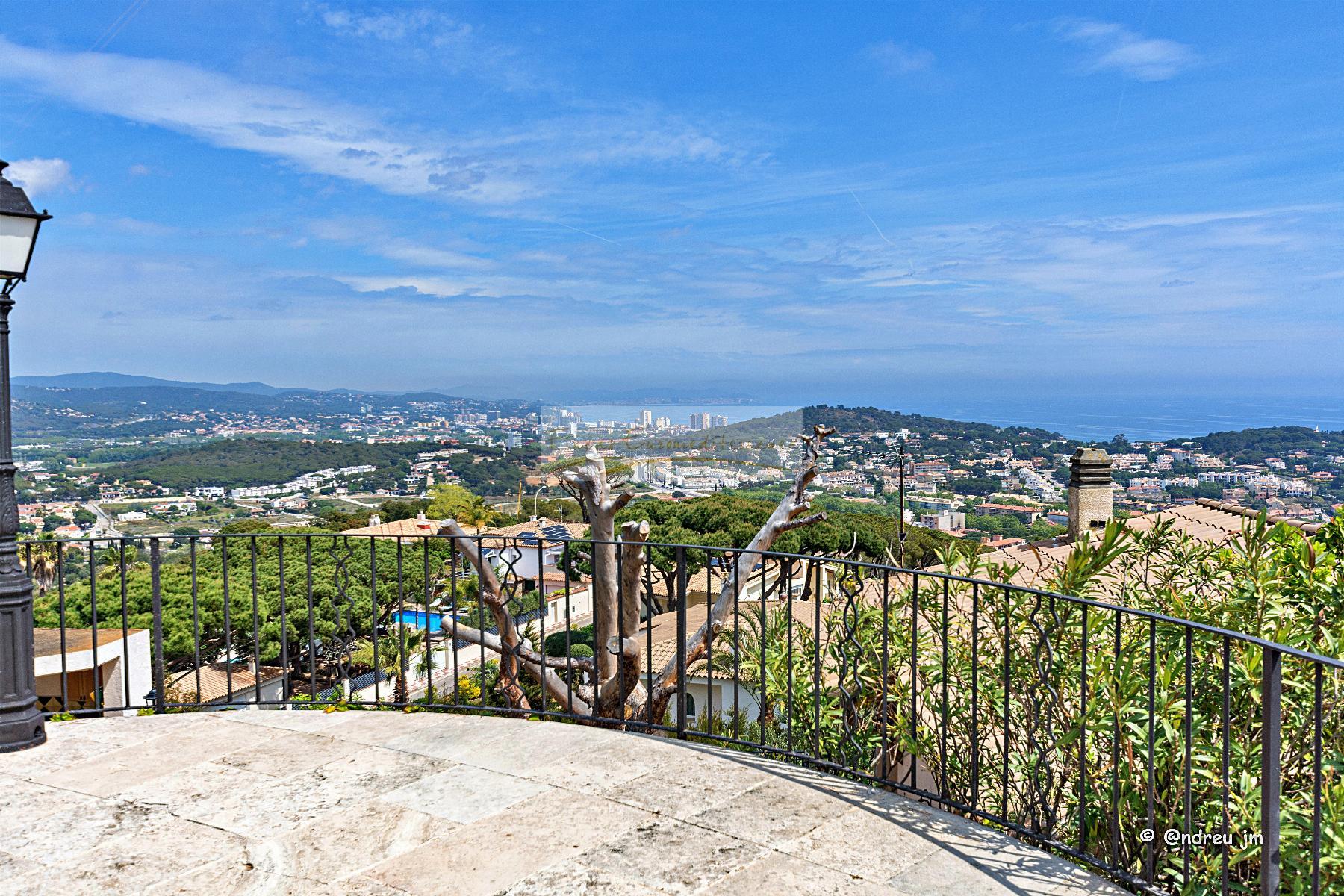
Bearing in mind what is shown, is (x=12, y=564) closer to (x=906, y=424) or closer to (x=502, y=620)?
(x=502, y=620)


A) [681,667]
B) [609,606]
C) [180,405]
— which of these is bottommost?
[681,667]

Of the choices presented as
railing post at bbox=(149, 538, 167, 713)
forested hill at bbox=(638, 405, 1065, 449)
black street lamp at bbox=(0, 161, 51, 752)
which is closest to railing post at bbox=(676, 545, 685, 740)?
railing post at bbox=(149, 538, 167, 713)

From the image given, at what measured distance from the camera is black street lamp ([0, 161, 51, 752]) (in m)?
4.00

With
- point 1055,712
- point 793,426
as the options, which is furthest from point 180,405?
point 1055,712

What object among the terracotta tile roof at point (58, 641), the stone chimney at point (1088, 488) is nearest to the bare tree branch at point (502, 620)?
the terracotta tile roof at point (58, 641)

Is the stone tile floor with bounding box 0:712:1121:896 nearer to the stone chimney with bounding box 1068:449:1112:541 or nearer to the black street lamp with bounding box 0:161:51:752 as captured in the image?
the black street lamp with bounding box 0:161:51:752

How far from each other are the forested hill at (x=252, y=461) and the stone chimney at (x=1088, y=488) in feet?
160

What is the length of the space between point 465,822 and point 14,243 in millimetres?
3290

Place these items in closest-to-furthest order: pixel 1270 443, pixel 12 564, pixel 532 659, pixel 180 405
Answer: pixel 12 564 < pixel 532 659 < pixel 1270 443 < pixel 180 405

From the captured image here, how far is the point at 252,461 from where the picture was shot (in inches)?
2285

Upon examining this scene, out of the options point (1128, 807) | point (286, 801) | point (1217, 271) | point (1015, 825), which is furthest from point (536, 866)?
point (1217, 271)

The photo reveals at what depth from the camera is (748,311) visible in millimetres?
115438

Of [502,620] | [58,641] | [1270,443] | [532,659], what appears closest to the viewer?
[532,659]

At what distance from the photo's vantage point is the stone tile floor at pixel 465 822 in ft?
9.04
